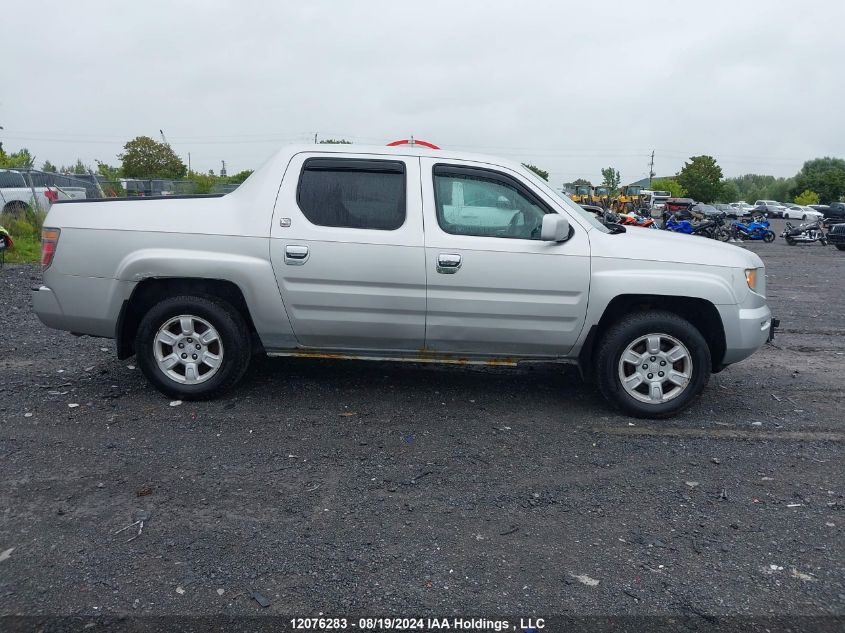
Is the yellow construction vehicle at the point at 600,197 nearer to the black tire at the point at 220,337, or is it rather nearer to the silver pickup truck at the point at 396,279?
the silver pickup truck at the point at 396,279

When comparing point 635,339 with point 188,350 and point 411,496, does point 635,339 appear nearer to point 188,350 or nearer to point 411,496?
point 411,496

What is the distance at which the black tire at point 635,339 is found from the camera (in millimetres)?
5012

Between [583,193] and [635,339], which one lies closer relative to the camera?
[635,339]

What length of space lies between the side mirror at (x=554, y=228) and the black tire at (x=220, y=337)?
2286 millimetres

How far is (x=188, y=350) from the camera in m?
5.18

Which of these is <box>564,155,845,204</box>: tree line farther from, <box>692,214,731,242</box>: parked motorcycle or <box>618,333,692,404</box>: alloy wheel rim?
<box>618,333,692,404</box>: alloy wheel rim

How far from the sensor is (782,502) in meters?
3.88

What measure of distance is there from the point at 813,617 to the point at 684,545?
25.6 inches

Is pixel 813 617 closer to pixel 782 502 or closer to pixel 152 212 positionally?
pixel 782 502

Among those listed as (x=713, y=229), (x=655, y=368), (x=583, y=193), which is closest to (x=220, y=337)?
(x=655, y=368)

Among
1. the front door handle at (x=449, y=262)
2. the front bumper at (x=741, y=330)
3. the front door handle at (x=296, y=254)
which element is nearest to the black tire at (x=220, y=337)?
the front door handle at (x=296, y=254)

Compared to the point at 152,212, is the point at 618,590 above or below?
below

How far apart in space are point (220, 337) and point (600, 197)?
33.5 metres

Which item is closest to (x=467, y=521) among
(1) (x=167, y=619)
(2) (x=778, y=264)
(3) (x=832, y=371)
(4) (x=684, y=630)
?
(4) (x=684, y=630)
